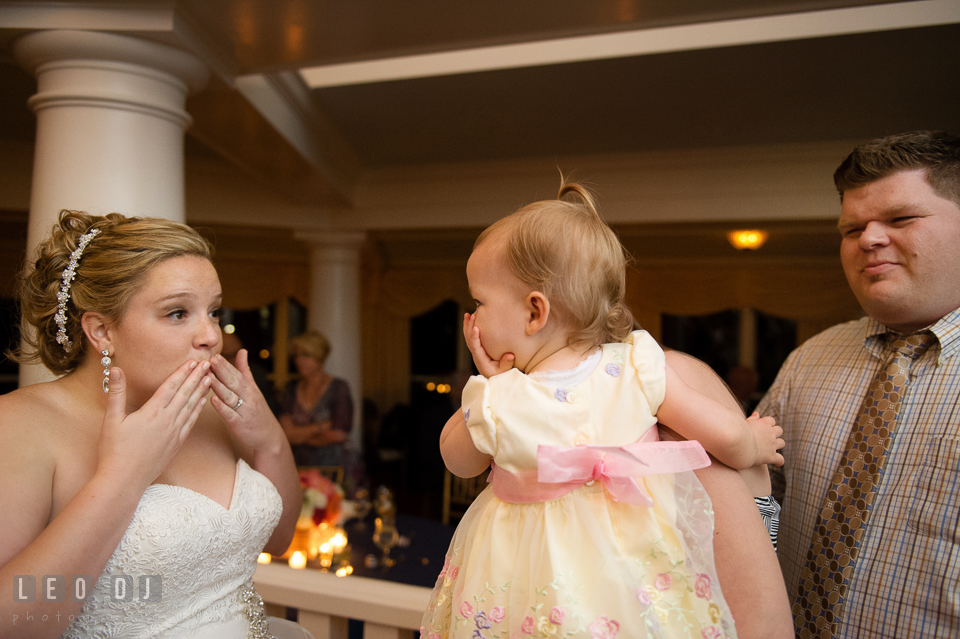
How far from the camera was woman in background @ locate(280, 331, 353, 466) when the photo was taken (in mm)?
4414

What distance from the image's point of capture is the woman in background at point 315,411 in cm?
441

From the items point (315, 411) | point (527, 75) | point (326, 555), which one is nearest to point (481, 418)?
point (326, 555)

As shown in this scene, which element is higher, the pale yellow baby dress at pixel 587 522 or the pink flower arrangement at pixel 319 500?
the pale yellow baby dress at pixel 587 522

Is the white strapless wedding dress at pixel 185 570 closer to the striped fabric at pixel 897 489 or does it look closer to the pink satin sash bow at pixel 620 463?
the pink satin sash bow at pixel 620 463

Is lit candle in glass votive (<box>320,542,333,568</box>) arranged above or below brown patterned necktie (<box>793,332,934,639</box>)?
below

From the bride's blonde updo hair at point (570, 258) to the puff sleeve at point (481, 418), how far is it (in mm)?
206

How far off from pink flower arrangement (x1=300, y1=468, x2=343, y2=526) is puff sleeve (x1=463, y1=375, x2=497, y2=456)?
2.55 m

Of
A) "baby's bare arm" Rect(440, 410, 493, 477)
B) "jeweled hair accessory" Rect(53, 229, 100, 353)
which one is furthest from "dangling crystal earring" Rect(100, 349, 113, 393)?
"baby's bare arm" Rect(440, 410, 493, 477)

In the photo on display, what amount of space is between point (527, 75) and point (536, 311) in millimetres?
2555

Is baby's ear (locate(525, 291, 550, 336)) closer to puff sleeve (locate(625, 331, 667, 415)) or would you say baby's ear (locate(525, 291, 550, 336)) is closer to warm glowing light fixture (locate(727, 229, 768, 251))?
puff sleeve (locate(625, 331, 667, 415))

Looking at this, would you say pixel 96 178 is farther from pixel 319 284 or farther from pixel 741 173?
pixel 741 173

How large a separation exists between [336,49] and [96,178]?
3.51 ft

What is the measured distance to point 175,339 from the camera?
133cm

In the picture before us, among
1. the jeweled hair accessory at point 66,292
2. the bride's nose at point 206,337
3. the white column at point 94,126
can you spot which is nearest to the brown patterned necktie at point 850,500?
the bride's nose at point 206,337
